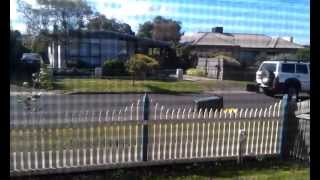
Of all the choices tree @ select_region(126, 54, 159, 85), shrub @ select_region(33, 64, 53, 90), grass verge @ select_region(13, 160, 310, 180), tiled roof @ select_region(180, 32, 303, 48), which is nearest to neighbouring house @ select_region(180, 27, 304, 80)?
tiled roof @ select_region(180, 32, 303, 48)

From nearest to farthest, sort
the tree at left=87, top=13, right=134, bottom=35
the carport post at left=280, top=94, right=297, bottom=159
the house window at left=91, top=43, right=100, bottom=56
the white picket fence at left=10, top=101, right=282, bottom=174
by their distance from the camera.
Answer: the tree at left=87, top=13, right=134, bottom=35, the house window at left=91, top=43, right=100, bottom=56, the white picket fence at left=10, top=101, right=282, bottom=174, the carport post at left=280, top=94, right=297, bottom=159

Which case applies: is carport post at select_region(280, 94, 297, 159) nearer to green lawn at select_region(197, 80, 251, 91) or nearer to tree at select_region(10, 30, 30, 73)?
green lawn at select_region(197, 80, 251, 91)

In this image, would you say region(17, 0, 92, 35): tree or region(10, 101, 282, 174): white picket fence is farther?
region(10, 101, 282, 174): white picket fence

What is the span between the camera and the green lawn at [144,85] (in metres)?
1.48

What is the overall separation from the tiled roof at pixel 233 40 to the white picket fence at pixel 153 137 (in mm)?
685

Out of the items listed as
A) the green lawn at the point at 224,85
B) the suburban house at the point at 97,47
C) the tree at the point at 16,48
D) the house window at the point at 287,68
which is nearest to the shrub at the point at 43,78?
the suburban house at the point at 97,47

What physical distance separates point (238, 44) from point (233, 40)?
0.08 ft

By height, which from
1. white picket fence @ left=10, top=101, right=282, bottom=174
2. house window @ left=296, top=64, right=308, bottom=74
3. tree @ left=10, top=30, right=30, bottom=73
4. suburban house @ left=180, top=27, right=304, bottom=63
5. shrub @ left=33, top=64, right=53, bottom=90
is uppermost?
suburban house @ left=180, top=27, right=304, bottom=63

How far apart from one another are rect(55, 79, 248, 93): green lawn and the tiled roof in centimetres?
16

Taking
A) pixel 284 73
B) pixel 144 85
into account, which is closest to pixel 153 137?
pixel 284 73

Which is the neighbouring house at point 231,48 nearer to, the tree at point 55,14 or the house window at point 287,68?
the house window at point 287,68

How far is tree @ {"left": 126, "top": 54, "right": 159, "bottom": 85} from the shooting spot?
1.66 meters

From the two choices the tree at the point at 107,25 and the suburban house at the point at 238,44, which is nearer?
the tree at the point at 107,25

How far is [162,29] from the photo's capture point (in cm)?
158
